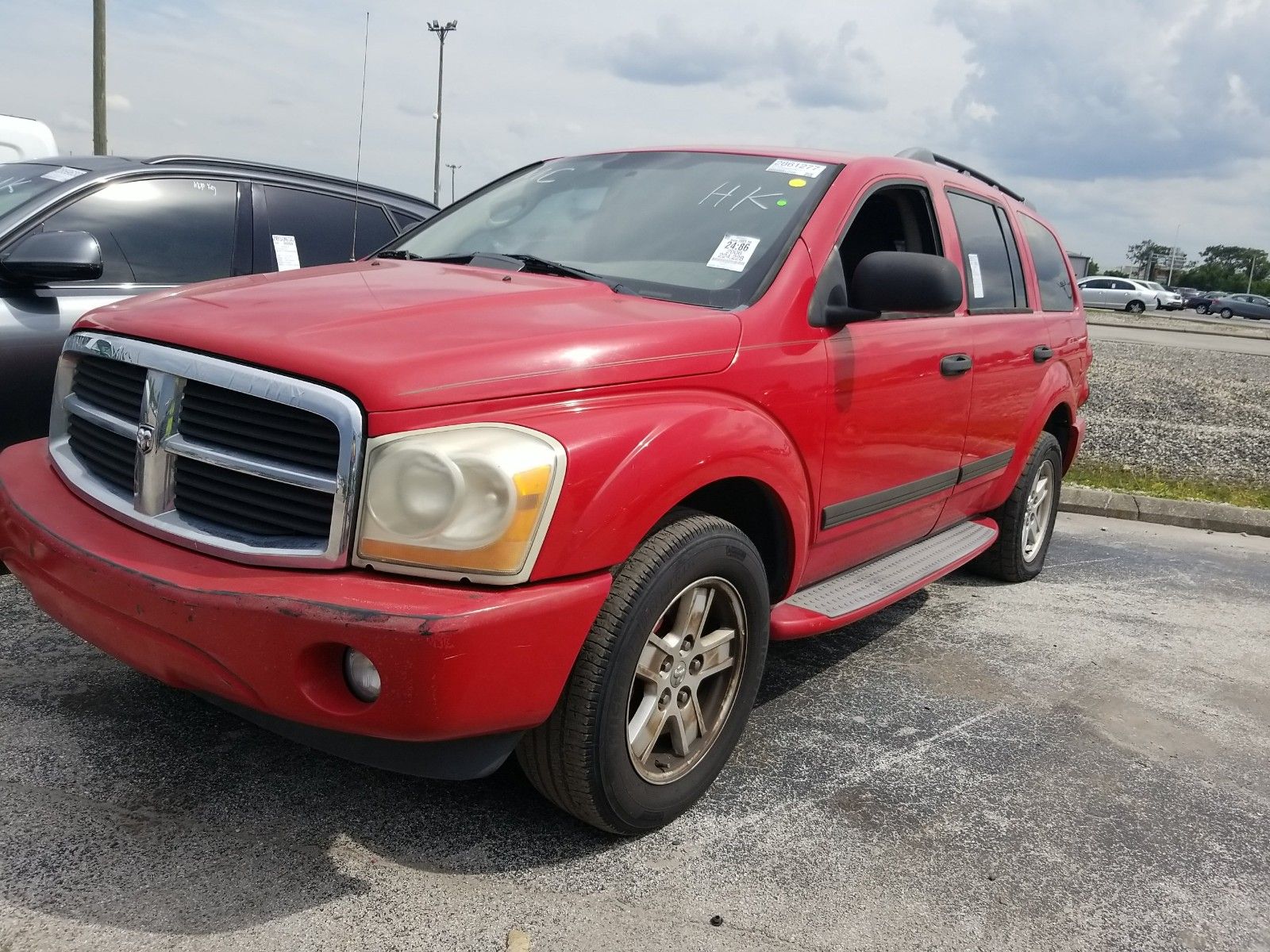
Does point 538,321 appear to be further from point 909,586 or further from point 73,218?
point 73,218

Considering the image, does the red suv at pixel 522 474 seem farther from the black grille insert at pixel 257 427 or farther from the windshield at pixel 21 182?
the windshield at pixel 21 182

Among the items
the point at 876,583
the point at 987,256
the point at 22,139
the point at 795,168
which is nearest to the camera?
the point at 795,168

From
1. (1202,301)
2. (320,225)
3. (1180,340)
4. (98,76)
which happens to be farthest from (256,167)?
(1202,301)

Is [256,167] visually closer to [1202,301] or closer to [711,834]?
[711,834]

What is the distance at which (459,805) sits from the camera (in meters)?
2.73

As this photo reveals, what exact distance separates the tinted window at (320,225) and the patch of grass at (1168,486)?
5.35 metres

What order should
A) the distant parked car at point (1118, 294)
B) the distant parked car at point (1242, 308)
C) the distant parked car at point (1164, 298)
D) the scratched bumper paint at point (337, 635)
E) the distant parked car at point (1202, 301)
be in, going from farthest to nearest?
the distant parked car at point (1202, 301) < the distant parked car at point (1242, 308) < the distant parked car at point (1164, 298) < the distant parked car at point (1118, 294) < the scratched bumper paint at point (337, 635)

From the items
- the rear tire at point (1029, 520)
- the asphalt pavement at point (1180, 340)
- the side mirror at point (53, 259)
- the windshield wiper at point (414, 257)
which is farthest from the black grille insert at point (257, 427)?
the asphalt pavement at point (1180, 340)

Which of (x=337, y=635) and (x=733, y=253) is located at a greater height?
(x=733, y=253)

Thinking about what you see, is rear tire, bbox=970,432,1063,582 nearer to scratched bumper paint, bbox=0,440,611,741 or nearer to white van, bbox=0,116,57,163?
scratched bumper paint, bbox=0,440,611,741

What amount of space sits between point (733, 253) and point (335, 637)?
65.8 inches

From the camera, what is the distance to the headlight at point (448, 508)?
2086 mm

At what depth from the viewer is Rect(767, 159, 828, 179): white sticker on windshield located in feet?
11.4

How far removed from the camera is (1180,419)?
32.9 feet
